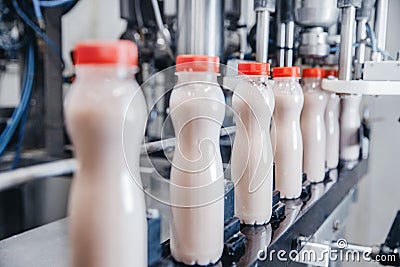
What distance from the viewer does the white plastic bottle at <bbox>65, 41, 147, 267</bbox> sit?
0.86 feet

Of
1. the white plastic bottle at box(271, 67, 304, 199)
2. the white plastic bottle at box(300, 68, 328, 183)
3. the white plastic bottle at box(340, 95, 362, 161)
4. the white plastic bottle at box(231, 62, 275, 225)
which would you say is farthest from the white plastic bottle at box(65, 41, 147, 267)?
the white plastic bottle at box(340, 95, 362, 161)

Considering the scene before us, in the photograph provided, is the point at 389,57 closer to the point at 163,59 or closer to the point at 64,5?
the point at 163,59

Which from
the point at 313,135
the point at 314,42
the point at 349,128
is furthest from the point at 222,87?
the point at 349,128

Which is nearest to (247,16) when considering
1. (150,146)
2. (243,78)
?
(150,146)

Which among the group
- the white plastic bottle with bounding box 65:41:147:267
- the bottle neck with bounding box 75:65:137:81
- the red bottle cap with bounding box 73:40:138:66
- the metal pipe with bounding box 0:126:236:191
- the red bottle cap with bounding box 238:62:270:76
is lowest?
the metal pipe with bounding box 0:126:236:191

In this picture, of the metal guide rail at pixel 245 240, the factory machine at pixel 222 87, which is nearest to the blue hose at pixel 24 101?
the factory machine at pixel 222 87

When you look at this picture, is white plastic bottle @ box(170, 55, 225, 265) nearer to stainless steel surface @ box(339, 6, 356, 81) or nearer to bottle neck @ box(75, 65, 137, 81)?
bottle neck @ box(75, 65, 137, 81)

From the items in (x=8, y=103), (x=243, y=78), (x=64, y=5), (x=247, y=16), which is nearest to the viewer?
(x=243, y=78)

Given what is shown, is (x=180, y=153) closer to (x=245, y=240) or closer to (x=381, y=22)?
(x=245, y=240)

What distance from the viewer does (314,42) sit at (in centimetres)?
80

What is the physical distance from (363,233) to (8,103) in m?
1.47

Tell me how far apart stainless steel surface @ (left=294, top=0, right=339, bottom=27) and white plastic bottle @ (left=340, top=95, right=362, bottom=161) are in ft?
0.77

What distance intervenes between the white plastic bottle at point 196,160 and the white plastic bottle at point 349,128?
0.63 m

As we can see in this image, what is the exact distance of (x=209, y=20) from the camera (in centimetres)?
52
